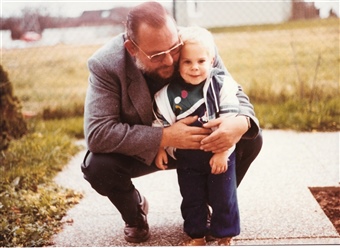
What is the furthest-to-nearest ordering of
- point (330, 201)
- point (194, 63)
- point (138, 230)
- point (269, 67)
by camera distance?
point (269, 67), point (330, 201), point (138, 230), point (194, 63)

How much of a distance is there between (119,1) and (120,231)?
3.47 ft

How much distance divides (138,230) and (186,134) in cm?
57

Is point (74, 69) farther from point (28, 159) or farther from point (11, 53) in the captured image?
point (28, 159)

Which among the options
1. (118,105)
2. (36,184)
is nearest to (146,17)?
(118,105)

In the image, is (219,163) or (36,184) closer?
(219,163)

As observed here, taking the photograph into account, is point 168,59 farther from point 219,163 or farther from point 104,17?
point 104,17

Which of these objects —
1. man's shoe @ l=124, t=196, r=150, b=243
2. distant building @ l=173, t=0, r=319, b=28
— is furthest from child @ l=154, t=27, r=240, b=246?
distant building @ l=173, t=0, r=319, b=28

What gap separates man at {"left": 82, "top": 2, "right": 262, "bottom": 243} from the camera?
2.24m

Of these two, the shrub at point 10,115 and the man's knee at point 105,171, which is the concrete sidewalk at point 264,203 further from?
the shrub at point 10,115

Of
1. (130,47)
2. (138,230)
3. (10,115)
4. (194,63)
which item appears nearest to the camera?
(194,63)

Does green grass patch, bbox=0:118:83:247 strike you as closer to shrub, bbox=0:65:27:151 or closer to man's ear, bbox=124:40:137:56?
shrub, bbox=0:65:27:151

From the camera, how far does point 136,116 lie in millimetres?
2402

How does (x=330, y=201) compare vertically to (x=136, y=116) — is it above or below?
below

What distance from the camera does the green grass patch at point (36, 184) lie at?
2.59 m
